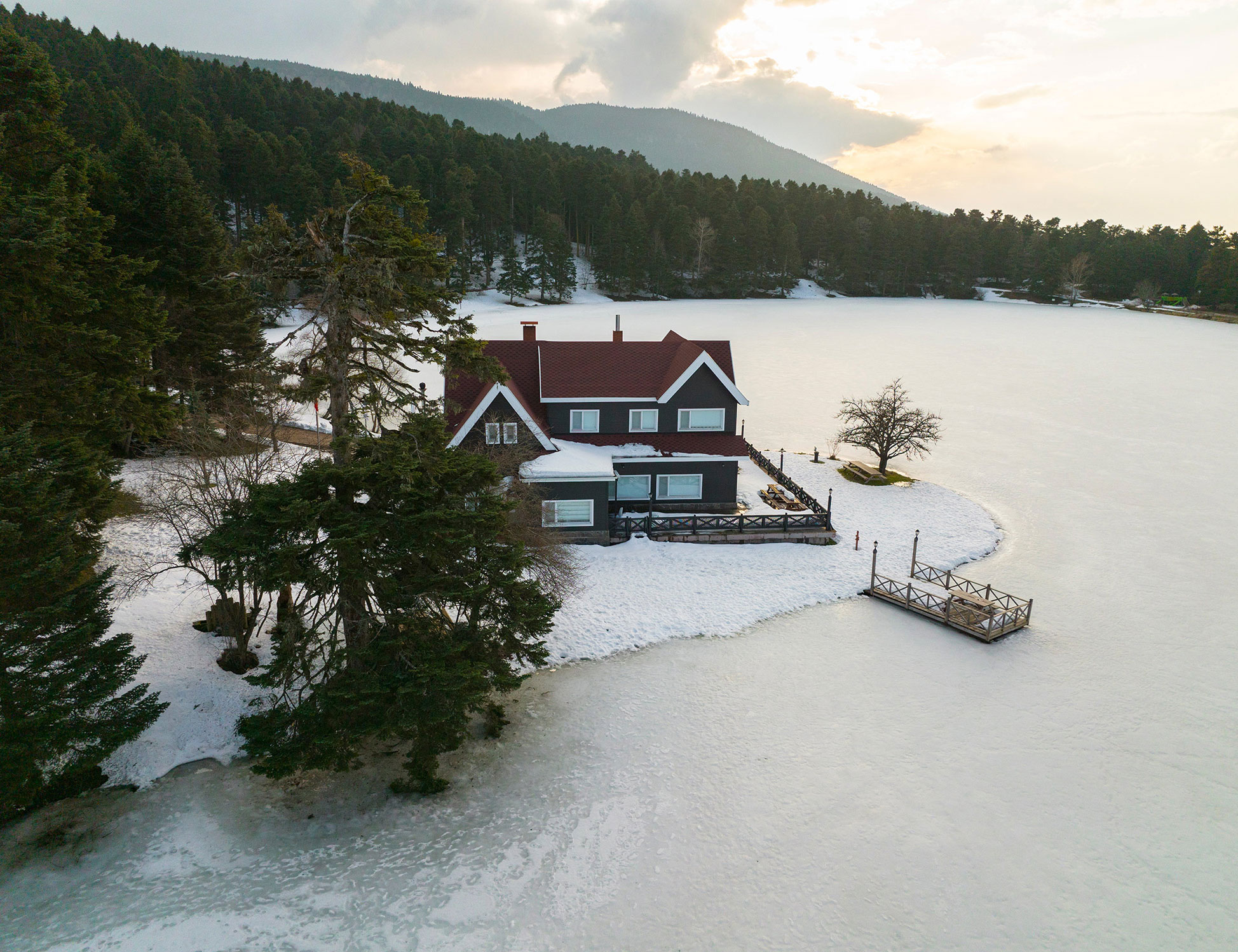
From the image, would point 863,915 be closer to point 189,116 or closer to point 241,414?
point 241,414

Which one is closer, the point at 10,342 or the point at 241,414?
the point at 10,342

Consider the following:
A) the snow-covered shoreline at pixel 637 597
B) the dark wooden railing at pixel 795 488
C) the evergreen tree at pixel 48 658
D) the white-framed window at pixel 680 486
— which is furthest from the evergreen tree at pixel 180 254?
the dark wooden railing at pixel 795 488

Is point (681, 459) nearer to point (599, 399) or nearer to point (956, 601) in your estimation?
point (599, 399)

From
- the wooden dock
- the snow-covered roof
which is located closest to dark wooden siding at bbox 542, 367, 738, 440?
the snow-covered roof

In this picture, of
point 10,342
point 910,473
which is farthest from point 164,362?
point 910,473

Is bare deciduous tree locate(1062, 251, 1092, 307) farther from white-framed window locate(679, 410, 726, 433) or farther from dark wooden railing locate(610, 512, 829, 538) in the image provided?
dark wooden railing locate(610, 512, 829, 538)

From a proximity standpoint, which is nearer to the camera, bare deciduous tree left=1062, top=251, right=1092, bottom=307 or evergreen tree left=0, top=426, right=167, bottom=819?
evergreen tree left=0, top=426, right=167, bottom=819

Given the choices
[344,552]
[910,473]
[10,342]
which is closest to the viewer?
[344,552]

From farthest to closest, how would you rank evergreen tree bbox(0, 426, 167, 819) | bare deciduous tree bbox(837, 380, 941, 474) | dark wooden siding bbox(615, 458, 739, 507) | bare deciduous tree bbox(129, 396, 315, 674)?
bare deciduous tree bbox(837, 380, 941, 474) → dark wooden siding bbox(615, 458, 739, 507) → bare deciduous tree bbox(129, 396, 315, 674) → evergreen tree bbox(0, 426, 167, 819)
